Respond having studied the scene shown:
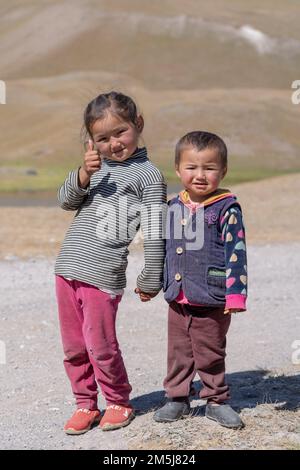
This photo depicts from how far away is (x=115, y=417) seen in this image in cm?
480

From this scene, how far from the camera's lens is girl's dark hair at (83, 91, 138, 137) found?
4676 millimetres

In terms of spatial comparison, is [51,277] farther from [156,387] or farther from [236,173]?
[236,173]

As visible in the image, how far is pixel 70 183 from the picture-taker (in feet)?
15.3

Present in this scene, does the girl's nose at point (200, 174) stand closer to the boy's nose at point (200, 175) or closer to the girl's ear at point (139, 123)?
the boy's nose at point (200, 175)

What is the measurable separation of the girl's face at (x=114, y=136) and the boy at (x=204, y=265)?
253 millimetres

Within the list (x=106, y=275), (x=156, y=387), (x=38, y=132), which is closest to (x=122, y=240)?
(x=106, y=275)

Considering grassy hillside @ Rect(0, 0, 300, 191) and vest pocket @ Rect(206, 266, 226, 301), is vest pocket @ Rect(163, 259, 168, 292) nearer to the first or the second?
vest pocket @ Rect(206, 266, 226, 301)

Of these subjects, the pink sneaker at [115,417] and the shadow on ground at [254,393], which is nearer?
the pink sneaker at [115,417]

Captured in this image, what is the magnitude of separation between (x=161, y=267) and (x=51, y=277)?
6362mm

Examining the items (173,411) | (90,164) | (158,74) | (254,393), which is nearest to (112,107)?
(90,164)

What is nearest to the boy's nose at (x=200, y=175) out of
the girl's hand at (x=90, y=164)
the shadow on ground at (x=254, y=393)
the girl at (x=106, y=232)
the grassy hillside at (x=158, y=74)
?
the girl at (x=106, y=232)

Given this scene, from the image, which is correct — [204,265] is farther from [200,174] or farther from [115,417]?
[115,417]

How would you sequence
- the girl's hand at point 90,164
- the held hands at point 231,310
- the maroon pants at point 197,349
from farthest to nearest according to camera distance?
the maroon pants at point 197,349, the girl's hand at point 90,164, the held hands at point 231,310

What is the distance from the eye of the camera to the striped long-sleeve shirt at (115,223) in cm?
465
